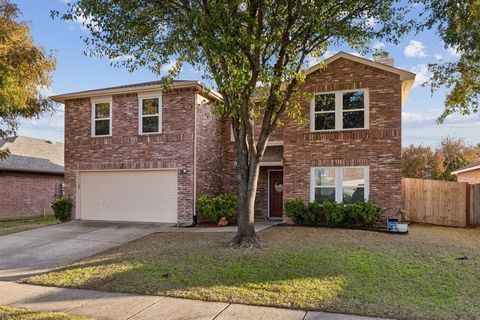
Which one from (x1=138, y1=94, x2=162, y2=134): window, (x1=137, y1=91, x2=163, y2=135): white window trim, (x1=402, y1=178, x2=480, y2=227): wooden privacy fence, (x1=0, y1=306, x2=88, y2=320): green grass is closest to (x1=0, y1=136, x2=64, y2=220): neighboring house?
(x1=137, y1=91, x2=163, y2=135): white window trim

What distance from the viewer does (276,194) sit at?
16875mm

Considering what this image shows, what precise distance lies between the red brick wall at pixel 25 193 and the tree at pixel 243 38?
15650 millimetres

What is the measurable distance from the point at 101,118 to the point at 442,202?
14.9m

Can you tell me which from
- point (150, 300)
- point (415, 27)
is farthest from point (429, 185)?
point (150, 300)

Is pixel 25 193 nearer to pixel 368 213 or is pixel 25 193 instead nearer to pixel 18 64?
pixel 18 64

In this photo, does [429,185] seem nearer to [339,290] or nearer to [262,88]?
[262,88]

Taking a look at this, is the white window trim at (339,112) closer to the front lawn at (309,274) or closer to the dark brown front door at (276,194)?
the dark brown front door at (276,194)

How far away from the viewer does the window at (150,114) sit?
15516 mm

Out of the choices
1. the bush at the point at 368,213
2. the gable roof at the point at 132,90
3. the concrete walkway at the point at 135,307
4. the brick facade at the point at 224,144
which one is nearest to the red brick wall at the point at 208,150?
the brick facade at the point at 224,144

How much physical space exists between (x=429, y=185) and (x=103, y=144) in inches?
549

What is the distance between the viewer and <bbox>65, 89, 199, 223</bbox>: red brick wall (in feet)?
49.1

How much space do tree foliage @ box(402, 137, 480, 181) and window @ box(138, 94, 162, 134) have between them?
66.0 feet

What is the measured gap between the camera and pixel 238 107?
9773 mm

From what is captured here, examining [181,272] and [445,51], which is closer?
[181,272]
